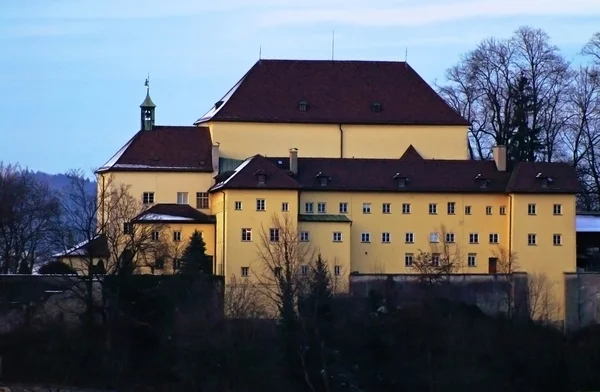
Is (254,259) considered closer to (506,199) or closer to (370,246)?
(370,246)

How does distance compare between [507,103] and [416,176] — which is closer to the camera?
[416,176]

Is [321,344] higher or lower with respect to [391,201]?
lower

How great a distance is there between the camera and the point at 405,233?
2879 inches

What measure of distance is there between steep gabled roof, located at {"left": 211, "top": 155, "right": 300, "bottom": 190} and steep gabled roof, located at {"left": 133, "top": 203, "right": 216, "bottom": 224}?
1755mm

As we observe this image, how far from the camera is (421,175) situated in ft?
242

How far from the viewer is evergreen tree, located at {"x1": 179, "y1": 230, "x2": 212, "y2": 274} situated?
68938 mm

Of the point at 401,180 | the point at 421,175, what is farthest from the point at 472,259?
the point at 401,180

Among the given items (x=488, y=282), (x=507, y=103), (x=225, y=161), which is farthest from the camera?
(x=507, y=103)

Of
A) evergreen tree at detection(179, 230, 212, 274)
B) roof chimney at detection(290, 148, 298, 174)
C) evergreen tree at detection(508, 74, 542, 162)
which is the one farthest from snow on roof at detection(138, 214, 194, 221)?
evergreen tree at detection(508, 74, 542, 162)

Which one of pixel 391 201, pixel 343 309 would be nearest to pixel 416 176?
pixel 391 201

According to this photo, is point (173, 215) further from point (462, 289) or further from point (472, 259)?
point (472, 259)

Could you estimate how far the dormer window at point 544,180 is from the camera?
72.8m

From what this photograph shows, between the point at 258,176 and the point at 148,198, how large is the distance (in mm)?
5892

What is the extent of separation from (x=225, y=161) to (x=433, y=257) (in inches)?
389
